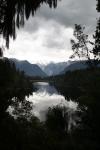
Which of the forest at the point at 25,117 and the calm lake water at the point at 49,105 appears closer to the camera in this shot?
the forest at the point at 25,117

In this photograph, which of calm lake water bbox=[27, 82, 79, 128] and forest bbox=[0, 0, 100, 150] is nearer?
forest bbox=[0, 0, 100, 150]

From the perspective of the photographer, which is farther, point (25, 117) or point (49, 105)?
point (49, 105)

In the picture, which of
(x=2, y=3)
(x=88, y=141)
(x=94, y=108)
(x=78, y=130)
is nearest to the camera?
(x=2, y=3)

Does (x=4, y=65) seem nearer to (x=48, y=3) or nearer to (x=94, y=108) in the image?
(x=48, y=3)

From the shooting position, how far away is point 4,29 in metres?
7.03

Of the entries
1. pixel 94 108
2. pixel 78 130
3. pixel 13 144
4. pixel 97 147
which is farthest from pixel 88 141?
pixel 13 144

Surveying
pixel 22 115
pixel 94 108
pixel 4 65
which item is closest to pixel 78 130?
pixel 94 108

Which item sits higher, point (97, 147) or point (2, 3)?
point (2, 3)

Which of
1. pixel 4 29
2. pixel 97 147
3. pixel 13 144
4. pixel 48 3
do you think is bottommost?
pixel 97 147

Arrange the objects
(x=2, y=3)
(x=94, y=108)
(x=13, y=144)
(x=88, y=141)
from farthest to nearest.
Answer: (x=94, y=108), (x=88, y=141), (x=13, y=144), (x=2, y=3)

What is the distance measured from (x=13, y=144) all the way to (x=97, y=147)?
22.9 ft

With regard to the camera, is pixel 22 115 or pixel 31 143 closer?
pixel 31 143

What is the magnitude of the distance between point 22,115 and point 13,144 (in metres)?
4.83

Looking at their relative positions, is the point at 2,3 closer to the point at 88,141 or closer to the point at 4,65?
the point at 4,65
